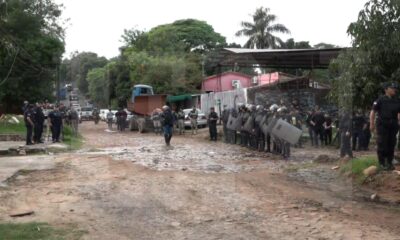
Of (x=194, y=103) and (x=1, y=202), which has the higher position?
(x=194, y=103)

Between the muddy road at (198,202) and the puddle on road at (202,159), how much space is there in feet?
0.25

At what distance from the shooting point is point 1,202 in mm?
9023

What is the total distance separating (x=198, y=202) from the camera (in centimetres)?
877

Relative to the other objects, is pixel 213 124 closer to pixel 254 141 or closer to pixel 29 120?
pixel 254 141

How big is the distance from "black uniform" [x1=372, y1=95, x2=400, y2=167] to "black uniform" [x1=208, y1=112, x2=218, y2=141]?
14453 mm

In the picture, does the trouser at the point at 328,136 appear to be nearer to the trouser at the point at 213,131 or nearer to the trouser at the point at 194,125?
the trouser at the point at 213,131

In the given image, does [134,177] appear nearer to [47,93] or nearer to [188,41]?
[47,93]

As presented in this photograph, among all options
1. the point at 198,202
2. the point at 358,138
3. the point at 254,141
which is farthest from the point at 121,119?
the point at 198,202

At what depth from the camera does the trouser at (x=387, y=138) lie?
999cm

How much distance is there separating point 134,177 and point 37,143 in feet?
34.9

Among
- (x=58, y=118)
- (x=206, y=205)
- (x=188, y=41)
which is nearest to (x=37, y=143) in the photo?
(x=58, y=118)

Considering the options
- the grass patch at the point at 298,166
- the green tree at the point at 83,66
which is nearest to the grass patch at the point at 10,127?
the grass patch at the point at 298,166

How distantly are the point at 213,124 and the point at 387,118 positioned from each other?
589 inches

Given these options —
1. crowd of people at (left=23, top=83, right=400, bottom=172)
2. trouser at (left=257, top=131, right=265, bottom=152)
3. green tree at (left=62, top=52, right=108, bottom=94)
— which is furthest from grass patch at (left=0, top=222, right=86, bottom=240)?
green tree at (left=62, top=52, right=108, bottom=94)
